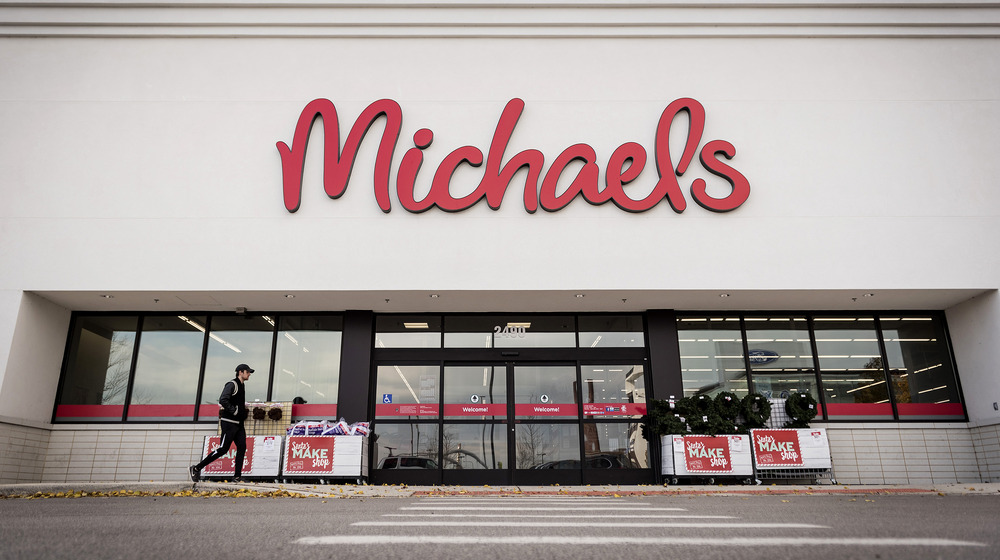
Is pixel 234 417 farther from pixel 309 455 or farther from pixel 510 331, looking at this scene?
pixel 510 331

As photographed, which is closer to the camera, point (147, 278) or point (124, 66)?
point (147, 278)

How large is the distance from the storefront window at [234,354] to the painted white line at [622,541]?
924 centimetres

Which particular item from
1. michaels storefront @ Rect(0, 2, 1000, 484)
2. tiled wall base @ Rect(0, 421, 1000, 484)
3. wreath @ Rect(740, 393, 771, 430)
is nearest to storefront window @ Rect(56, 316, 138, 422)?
michaels storefront @ Rect(0, 2, 1000, 484)

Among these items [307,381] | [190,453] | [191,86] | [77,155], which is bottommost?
Answer: [190,453]

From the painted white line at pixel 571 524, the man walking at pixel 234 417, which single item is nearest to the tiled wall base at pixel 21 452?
the man walking at pixel 234 417

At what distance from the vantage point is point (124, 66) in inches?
468

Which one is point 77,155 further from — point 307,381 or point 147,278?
point 307,381

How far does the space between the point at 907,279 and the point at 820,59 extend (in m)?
4.45

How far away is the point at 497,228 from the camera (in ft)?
36.4

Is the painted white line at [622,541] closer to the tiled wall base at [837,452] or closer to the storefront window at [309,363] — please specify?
the storefront window at [309,363]

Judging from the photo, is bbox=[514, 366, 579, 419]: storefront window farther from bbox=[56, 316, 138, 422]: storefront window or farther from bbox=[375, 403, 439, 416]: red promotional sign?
bbox=[56, 316, 138, 422]: storefront window

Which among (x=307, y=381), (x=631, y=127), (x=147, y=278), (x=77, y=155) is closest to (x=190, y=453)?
(x=307, y=381)

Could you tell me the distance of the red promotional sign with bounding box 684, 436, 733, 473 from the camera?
10555 mm

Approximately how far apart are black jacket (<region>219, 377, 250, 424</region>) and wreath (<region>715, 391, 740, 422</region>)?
748cm
